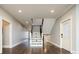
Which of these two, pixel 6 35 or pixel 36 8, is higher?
pixel 36 8

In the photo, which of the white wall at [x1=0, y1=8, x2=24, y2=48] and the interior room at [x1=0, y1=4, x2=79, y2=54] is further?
the white wall at [x1=0, y1=8, x2=24, y2=48]

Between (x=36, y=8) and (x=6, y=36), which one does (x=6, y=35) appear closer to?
(x=6, y=36)

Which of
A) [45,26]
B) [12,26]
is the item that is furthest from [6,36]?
[45,26]

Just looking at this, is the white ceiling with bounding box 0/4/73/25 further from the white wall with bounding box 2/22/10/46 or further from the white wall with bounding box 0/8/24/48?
the white wall with bounding box 2/22/10/46

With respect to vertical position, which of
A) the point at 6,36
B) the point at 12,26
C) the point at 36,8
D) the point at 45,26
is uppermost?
the point at 36,8

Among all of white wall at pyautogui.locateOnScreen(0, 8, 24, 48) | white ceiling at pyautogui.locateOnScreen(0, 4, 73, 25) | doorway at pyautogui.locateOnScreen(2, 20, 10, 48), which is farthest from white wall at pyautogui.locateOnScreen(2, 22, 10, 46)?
white ceiling at pyautogui.locateOnScreen(0, 4, 73, 25)

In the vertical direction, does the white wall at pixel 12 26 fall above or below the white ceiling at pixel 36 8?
below

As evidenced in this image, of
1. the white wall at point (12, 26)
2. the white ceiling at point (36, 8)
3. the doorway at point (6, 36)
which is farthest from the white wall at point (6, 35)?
the white ceiling at point (36, 8)

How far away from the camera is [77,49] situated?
208 inches

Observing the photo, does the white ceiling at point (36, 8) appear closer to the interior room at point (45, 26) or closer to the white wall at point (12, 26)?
the interior room at point (45, 26)
